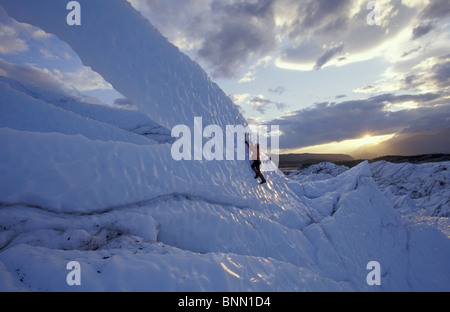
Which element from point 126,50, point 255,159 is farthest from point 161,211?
point 126,50

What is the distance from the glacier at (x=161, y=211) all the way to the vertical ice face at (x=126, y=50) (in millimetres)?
38

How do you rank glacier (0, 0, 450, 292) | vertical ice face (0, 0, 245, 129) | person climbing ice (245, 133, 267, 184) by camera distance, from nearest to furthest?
glacier (0, 0, 450, 292)
vertical ice face (0, 0, 245, 129)
person climbing ice (245, 133, 267, 184)

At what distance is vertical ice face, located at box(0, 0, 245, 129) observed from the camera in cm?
698

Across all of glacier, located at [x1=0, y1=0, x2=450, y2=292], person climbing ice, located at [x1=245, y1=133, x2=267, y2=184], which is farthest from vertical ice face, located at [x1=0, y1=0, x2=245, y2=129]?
person climbing ice, located at [x1=245, y1=133, x2=267, y2=184]

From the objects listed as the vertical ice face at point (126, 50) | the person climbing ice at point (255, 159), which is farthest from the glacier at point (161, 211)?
the person climbing ice at point (255, 159)

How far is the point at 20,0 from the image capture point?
6.65m

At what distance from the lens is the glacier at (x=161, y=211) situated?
3.41m

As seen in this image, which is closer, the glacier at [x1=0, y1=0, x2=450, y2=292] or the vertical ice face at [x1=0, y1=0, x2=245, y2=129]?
the glacier at [x1=0, y1=0, x2=450, y2=292]

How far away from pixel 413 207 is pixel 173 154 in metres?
19.2

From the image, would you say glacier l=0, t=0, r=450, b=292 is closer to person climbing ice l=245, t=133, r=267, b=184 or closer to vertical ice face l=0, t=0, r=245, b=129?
vertical ice face l=0, t=0, r=245, b=129

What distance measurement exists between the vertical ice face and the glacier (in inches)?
1.5
